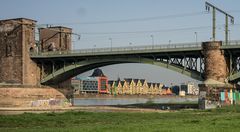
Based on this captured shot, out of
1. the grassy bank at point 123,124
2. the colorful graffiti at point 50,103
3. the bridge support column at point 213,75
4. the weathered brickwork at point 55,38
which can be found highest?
the weathered brickwork at point 55,38

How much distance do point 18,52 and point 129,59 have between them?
94.5 feet

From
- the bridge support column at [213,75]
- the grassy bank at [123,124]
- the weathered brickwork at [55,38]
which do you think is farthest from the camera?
the weathered brickwork at [55,38]

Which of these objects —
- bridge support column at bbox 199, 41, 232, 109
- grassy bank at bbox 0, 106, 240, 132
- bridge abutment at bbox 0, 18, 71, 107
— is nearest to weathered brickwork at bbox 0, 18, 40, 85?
bridge abutment at bbox 0, 18, 71, 107

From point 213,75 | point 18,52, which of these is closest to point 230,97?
point 213,75

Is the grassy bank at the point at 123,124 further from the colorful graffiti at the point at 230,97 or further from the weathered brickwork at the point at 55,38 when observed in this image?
the weathered brickwork at the point at 55,38

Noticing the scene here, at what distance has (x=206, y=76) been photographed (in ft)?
252

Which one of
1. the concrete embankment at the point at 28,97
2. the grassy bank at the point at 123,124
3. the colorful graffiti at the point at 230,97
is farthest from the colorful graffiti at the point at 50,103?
the grassy bank at the point at 123,124

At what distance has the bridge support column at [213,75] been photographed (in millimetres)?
72375

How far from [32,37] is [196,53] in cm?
4297

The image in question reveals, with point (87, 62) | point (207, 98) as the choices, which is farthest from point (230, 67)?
point (87, 62)

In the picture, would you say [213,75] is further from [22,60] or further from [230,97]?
[22,60]

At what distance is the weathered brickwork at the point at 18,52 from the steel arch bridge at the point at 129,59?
2354mm

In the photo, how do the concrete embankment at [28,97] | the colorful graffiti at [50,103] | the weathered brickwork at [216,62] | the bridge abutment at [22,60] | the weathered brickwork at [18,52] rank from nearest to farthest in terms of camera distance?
the weathered brickwork at [216,62] < the concrete embankment at [28,97] < the colorful graffiti at [50,103] < the bridge abutment at [22,60] < the weathered brickwork at [18,52]

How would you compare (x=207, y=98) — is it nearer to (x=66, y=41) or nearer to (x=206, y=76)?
(x=206, y=76)
